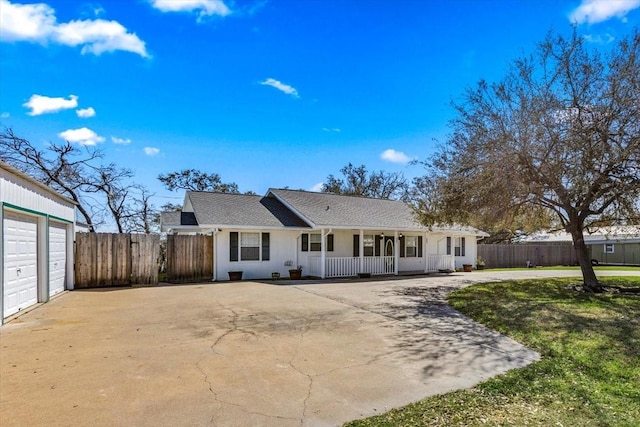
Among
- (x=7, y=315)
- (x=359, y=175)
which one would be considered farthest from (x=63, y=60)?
(x=359, y=175)

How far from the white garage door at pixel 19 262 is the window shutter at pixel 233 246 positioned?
24.7 feet

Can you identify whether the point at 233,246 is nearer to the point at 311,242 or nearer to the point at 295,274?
the point at 295,274

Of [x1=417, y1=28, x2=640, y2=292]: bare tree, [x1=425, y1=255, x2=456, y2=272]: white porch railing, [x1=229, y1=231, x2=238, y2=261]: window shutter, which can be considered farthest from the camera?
[x1=425, y1=255, x2=456, y2=272]: white porch railing

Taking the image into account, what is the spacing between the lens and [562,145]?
425 inches

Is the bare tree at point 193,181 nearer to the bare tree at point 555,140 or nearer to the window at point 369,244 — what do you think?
the window at point 369,244

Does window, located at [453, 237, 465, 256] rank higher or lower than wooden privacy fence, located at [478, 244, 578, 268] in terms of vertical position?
higher

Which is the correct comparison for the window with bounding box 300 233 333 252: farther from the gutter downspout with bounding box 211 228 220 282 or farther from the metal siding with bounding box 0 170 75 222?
the metal siding with bounding box 0 170 75 222

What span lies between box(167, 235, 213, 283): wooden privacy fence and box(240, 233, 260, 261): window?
1.33 m

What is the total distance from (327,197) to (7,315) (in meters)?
16.0

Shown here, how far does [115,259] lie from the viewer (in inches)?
565

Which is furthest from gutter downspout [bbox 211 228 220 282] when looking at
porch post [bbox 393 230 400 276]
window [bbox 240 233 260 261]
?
porch post [bbox 393 230 400 276]

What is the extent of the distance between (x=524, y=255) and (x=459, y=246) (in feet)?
26.5

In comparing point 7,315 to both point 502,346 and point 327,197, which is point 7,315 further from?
point 327,197

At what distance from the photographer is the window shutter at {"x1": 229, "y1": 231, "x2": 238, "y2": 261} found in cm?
1678
